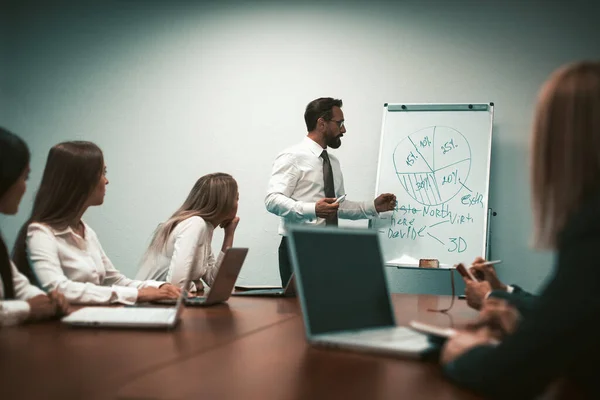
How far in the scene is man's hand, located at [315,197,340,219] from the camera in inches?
144

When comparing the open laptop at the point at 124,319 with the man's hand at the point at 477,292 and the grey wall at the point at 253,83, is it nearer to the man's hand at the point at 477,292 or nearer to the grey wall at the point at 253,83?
the man's hand at the point at 477,292

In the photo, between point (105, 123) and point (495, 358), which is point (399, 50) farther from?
point (495, 358)

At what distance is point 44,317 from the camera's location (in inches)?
62.3

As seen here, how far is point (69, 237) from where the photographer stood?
2.18 metres

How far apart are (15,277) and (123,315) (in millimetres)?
392

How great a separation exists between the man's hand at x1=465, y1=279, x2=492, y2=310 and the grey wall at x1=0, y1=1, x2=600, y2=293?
86.0 inches

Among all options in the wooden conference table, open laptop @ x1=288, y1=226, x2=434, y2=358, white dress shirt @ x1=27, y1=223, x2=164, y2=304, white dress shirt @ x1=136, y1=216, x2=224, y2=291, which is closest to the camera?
the wooden conference table

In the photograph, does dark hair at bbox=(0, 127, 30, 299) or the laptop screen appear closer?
the laptop screen

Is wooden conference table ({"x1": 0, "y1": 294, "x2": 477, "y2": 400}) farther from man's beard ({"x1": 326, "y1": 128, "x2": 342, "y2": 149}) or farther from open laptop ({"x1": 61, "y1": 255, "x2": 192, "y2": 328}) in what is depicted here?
man's beard ({"x1": 326, "y1": 128, "x2": 342, "y2": 149})

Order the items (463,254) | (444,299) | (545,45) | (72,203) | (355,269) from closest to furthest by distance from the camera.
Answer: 1. (355,269)
2. (72,203)
3. (444,299)
4. (463,254)
5. (545,45)

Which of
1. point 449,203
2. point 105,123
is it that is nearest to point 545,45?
point 449,203

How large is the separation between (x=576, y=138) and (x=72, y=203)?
169 centimetres

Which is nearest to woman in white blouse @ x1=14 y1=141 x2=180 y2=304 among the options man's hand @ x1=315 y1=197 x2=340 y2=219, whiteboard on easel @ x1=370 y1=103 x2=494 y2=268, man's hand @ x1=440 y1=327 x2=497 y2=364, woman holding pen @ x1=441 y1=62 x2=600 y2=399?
man's hand @ x1=440 y1=327 x2=497 y2=364

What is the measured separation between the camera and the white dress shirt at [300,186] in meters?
3.83
